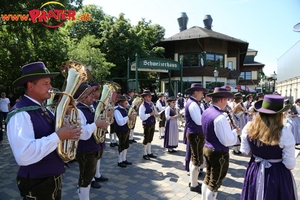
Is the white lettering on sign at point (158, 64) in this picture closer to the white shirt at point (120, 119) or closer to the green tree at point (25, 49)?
the green tree at point (25, 49)

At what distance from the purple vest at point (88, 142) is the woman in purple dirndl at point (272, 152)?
2693mm

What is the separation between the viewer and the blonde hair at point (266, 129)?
9.44 ft

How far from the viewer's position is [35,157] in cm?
224

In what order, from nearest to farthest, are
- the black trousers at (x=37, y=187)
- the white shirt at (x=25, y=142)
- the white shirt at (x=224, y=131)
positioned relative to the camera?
the white shirt at (x=25, y=142) < the black trousers at (x=37, y=187) < the white shirt at (x=224, y=131)

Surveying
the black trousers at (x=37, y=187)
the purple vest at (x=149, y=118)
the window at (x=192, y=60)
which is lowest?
the black trousers at (x=37, y=187)

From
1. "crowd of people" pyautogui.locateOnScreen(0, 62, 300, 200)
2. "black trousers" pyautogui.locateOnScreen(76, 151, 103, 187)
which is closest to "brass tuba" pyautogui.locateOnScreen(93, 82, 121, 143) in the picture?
"crowd of people" pyautogui.locateOnScreen(0, 62, 300, 200)

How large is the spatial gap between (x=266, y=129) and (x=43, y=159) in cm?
276

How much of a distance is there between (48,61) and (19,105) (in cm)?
1563

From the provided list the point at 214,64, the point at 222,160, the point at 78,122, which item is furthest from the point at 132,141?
the point at 214,64

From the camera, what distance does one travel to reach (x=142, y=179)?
225 inches

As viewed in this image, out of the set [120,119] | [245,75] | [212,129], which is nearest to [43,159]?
[212,129]

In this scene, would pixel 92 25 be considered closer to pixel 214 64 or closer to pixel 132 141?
pixel 214 64

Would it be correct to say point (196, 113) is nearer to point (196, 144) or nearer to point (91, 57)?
point (196, 144)

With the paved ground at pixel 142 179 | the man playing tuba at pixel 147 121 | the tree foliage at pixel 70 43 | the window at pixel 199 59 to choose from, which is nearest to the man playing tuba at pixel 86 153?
the paved ground at pixel 142 179
